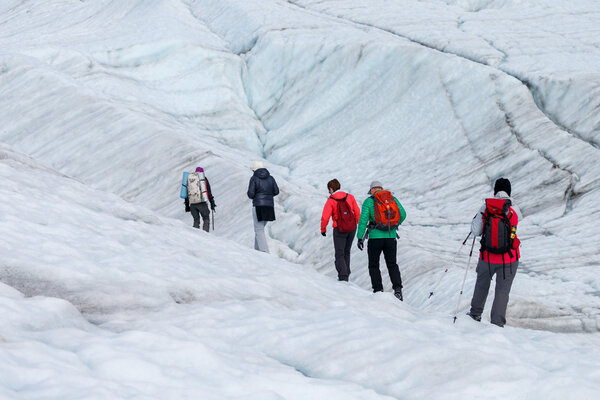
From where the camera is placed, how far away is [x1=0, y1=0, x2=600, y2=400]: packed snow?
4.52 metres

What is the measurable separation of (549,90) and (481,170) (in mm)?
3070

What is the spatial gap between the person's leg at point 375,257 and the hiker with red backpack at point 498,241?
66.3 inches

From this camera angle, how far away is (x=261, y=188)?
431 inches

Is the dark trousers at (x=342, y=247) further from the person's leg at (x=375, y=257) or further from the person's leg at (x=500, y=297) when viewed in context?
the person's leg at (x=500, y=297)

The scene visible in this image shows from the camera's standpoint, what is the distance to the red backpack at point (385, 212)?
8.70m

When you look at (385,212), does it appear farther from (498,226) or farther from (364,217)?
(498,226)

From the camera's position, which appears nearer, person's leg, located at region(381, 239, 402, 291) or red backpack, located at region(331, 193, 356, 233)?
person's leg, located at region(381, 239, 402, 291)

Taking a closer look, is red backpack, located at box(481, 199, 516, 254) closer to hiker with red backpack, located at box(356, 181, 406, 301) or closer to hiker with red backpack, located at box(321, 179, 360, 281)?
hiker with red backpack, located at box(356, 181, 406, 301)

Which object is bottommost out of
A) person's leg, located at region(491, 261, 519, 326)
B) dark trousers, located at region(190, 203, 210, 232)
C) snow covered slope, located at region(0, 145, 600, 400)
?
snow covered slope, located at region(0, 145, 600, 400)

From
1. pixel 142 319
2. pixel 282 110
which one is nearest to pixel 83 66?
pixel 282 110

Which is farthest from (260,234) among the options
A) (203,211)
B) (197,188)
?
(197,188)

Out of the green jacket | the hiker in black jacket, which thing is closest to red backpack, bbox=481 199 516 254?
the green jacket

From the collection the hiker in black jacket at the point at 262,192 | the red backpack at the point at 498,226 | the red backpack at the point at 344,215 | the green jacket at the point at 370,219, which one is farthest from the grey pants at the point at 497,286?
the hiker in black jacket at the point at 262,192

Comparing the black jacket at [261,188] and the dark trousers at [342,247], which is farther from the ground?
the black jacket at [261,188]
